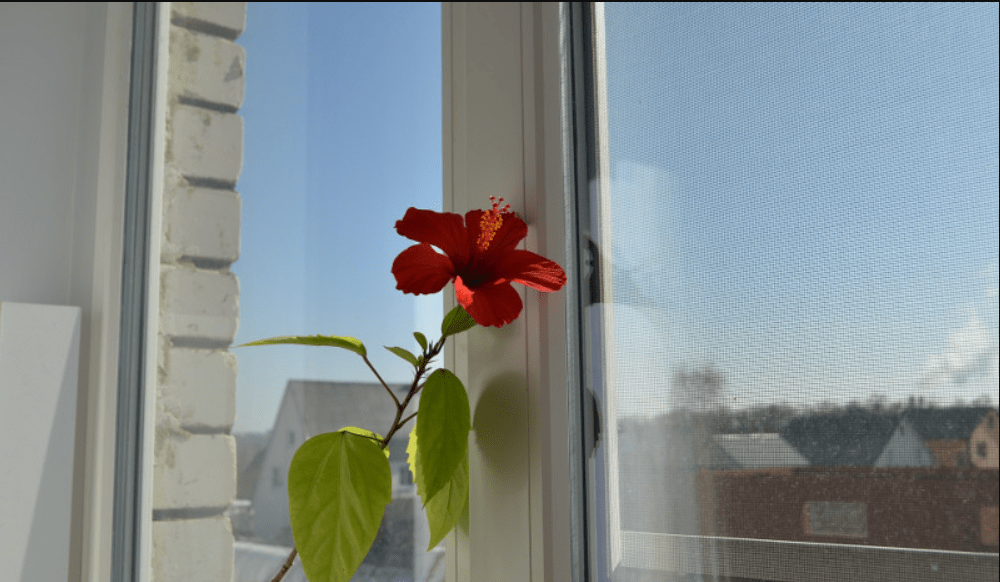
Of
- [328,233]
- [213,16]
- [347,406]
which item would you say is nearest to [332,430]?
[347,406]

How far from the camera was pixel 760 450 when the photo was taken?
61 cm

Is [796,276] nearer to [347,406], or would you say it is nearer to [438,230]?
[438,230]

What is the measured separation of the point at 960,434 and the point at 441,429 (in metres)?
0.40

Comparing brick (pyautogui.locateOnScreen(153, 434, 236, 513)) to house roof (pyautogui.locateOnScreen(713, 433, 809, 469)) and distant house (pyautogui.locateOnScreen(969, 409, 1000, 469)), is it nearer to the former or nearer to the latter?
house roof (pyautogui.locateOnScreen(713, 433, 809, 469))

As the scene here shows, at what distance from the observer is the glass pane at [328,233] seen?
0.97 metres

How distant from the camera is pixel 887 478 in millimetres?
543

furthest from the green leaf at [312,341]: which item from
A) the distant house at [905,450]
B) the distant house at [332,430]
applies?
the distant house at [905,450]

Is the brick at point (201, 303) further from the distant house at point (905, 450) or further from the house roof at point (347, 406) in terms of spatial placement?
the distant house at point (905, 450)

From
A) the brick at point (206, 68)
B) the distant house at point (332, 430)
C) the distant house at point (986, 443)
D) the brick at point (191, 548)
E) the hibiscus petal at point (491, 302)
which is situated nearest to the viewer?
the distant house at point (986, 443)

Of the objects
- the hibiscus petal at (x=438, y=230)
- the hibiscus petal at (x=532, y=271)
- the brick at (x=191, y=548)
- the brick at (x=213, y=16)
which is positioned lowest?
the brick at (x=191, y=548)

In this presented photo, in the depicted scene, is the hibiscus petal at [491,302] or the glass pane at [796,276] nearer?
the glass pane at [796,276]

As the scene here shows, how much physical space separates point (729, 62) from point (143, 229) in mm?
924

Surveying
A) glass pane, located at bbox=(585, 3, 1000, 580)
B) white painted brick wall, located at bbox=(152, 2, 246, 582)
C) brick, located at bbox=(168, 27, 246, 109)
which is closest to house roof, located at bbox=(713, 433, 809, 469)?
glass pane, located at bbox=(585, 3, 1000, 580)

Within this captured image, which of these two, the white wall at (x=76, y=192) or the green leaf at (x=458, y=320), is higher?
the white wall at (x=76, y=192)
